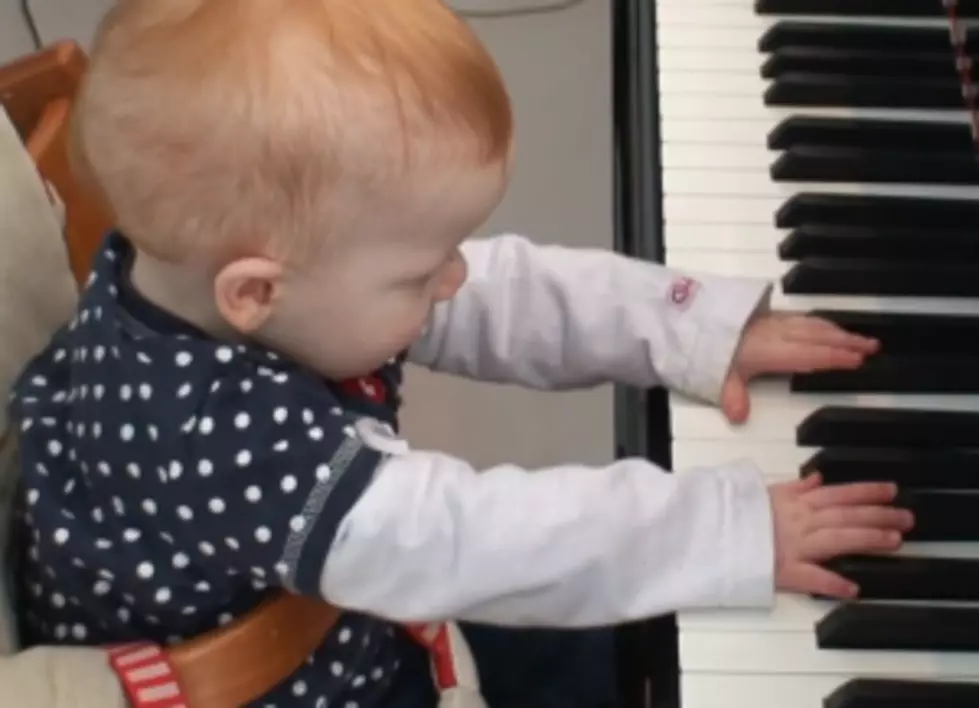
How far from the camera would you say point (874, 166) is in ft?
3.21

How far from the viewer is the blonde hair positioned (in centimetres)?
68

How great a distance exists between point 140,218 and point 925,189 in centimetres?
52

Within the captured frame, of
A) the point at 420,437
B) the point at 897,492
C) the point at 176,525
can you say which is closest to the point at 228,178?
the point at 176,525

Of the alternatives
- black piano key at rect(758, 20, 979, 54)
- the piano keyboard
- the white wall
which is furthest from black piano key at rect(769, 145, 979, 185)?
the white wall

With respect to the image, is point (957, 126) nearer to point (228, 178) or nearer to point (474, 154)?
point (474, 154)

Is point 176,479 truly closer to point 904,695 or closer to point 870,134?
point 904,695

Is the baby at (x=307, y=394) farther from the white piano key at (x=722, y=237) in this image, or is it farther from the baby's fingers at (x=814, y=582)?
the white piano key at (x=722, y=237)

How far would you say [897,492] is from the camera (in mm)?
802

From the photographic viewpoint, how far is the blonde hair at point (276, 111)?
68 cm

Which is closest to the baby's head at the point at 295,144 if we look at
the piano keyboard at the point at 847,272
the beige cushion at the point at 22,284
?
the beige cushion at the point at 22,284

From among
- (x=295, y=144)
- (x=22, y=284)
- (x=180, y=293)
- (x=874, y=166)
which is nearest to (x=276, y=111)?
(x=295, y=144)

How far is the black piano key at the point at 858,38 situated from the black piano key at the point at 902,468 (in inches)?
14.4

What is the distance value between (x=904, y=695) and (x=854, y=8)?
1.88 ft

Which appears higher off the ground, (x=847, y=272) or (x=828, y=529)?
(x=847, y=272)
